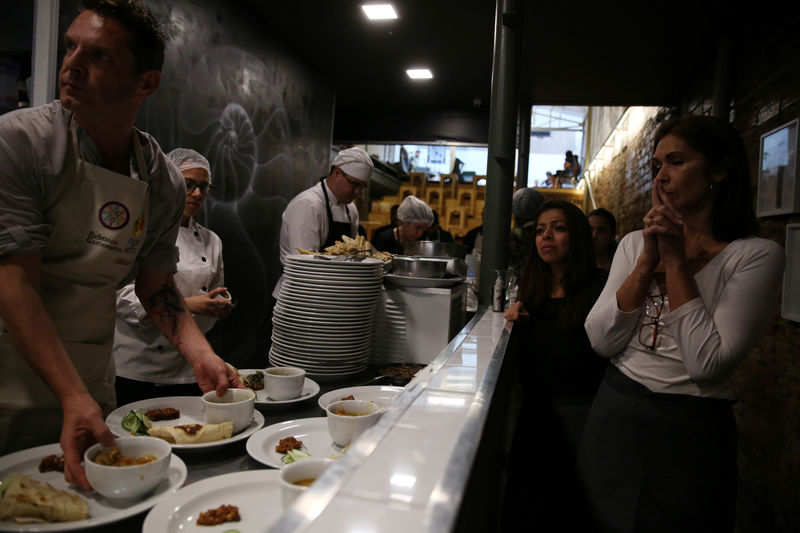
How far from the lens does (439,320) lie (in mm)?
2154

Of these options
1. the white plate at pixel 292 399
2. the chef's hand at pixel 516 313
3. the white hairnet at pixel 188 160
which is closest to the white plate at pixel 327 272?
the white plate at pixel 292 399

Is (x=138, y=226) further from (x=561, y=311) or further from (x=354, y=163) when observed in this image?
(x=354, y=163)

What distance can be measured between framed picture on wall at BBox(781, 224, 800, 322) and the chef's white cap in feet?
8.16

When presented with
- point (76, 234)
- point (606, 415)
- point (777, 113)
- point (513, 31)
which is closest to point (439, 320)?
point (606, 415)

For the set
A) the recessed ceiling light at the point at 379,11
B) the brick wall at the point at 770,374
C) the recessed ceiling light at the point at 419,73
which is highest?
the recessed ceiling light at the point at 419,73

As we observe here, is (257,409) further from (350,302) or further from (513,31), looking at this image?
(513,31)

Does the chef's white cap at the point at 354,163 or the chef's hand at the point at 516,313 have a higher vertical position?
the chef's white cap at the point at 354,163

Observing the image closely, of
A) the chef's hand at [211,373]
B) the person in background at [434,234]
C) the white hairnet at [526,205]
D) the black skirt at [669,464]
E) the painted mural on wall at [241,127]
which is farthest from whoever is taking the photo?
the person in background at [434,234]

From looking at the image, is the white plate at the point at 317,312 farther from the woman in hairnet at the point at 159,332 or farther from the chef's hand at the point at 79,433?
the chef's hand at the point at 79,433

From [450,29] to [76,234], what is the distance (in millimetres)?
4349

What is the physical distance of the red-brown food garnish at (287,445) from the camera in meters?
1.13

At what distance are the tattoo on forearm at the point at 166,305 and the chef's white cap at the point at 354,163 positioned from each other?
82.1 inches

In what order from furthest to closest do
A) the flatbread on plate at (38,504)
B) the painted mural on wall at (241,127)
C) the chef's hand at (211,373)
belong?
1. the painted mural on wall at (241,127)
2. the chef's hand at (211,373)
3. the flatbread on plate at (38,504)

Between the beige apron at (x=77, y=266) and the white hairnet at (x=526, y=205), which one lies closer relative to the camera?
the beige apron at (x=77, y=266)
